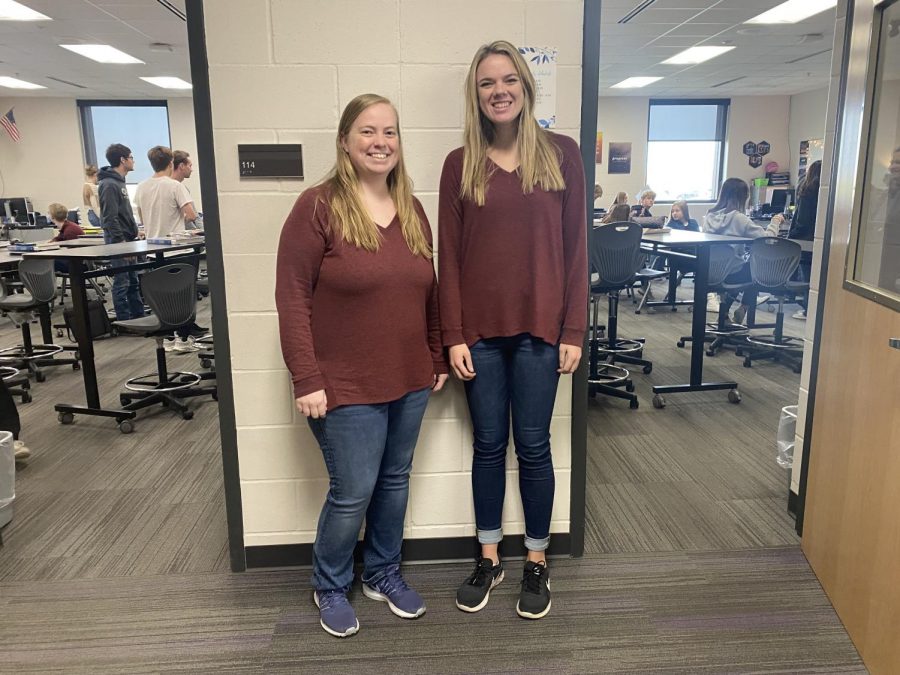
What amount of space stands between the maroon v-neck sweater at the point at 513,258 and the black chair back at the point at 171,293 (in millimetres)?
2060

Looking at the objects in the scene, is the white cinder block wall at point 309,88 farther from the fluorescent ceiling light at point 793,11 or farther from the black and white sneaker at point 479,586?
the fluorescent ceiling light at point 793,11

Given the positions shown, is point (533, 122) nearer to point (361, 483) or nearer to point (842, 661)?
point (361, 483)

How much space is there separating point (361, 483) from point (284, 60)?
1.09 metres

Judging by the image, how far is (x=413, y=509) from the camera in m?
2.01

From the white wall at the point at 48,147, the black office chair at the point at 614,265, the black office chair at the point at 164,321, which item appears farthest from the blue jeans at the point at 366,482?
the white wall at the point at 48,147

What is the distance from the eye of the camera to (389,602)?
1816 millimetres

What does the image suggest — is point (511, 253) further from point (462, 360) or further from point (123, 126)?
point (123, 126)

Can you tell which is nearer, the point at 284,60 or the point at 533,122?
the point at 533,122

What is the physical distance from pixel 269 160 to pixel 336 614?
47.3 inches

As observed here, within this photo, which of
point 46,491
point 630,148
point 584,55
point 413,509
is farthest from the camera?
point 630,148

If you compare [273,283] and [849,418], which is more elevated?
[273,283]

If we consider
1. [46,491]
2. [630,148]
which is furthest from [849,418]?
[630,148]

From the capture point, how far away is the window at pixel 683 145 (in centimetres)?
1066

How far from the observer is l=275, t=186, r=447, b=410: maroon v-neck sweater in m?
1.48
